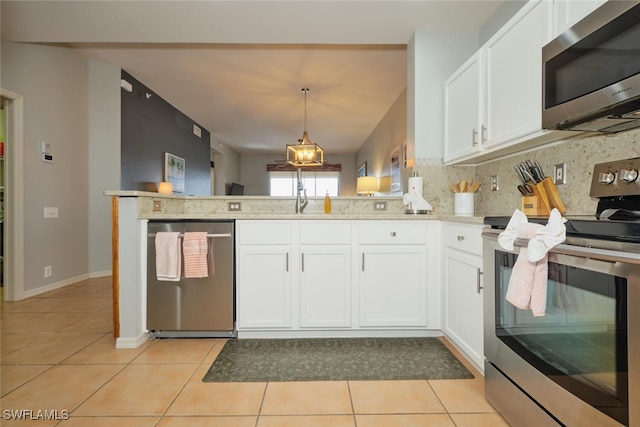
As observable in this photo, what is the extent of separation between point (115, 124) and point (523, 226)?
467 centimetres

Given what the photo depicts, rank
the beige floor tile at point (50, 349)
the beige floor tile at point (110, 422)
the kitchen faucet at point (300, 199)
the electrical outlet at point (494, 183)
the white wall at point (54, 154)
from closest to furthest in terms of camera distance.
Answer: the beige floor tile at point (110, 422), the beige floor tile at point (50, 349), the electrical outlet at point (494, 183), the kitchen faucet at point (300, 199), the white wall at point (54, 154)

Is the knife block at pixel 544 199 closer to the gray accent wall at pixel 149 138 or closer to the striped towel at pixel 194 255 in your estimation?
the striped towel at pixel 194 255

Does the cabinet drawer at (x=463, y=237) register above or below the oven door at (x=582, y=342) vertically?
above

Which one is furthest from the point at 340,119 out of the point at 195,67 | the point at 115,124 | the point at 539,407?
the point at 539,407

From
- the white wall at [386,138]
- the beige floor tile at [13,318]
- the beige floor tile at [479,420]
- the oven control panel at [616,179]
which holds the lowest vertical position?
the beige floor tile at [479,420]

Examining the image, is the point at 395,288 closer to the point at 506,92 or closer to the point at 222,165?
the point at 506,92

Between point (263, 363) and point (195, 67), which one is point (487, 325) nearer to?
point (263, 363)

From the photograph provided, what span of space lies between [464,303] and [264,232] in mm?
1316

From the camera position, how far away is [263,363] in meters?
1.90

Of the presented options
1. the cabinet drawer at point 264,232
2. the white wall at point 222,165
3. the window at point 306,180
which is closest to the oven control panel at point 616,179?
the cabinet drawer at point 264,232

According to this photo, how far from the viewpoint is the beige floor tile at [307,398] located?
146 centimetres

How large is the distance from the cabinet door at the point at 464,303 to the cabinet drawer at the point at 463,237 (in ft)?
0.14

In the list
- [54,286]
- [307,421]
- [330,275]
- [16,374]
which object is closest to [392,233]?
[330,275]

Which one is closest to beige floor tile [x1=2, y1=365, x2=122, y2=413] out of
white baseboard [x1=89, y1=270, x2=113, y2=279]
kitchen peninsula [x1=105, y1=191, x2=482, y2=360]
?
kitchen peninsula [x1=105, y1=191, x2=482, y2=360]
